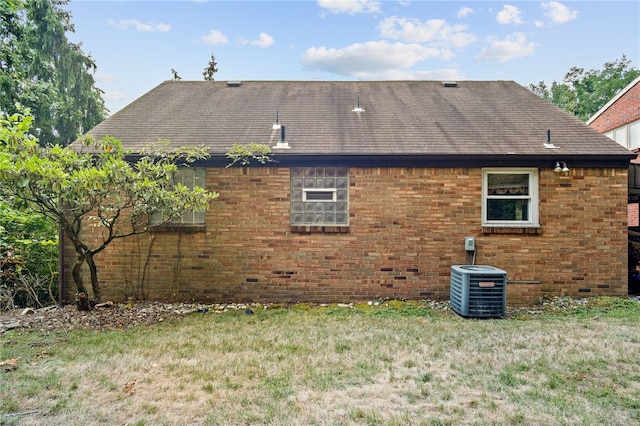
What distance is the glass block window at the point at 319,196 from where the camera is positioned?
7312mm

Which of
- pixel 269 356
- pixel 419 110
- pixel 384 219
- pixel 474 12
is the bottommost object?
pixel 269 356

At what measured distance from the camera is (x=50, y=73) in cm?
1536

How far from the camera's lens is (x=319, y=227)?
7219 millimetres

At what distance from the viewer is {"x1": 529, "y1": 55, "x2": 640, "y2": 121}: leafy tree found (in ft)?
83.8

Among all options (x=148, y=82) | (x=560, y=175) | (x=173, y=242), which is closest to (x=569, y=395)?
(x=560, y=175)

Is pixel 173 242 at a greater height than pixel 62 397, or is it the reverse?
pixel 173 242

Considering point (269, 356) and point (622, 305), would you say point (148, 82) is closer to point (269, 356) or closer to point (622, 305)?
point (269, 356)

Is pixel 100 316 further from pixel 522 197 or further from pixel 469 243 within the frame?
pixel 522 197

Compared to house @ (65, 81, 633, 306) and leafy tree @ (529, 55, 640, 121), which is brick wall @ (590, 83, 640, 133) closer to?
house @ (65, 81, 633, 306)

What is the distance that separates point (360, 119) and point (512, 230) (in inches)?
169

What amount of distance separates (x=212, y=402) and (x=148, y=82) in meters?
11.0

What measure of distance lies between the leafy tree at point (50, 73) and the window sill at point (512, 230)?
15268 millimetres

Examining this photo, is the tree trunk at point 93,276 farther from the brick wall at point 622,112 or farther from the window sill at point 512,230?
the brick wall at point 622,112

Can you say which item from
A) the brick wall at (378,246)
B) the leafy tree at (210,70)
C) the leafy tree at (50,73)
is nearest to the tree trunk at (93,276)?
the brick wall at (378,246)
